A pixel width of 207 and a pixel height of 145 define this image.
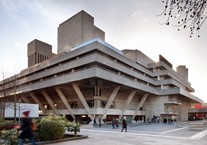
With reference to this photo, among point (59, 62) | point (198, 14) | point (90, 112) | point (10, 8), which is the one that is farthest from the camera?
point (59, 62)

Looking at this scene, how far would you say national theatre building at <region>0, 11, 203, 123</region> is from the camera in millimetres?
46844

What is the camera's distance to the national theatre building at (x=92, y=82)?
46844 mm

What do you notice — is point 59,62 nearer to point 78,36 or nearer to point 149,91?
point 78,36

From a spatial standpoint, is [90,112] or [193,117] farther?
[193,117]

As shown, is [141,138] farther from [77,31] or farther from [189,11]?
[77,31]

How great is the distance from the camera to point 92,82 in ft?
158

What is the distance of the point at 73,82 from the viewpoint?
4706 cm

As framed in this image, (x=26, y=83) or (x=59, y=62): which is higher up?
(x=59, y=62)

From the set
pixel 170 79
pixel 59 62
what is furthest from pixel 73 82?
pixel 170 79

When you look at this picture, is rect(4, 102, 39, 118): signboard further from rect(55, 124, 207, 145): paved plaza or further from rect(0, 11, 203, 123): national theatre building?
rect(55, 124, 207, 145): paved plaza

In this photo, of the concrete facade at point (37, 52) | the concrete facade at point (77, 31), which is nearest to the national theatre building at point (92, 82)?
the concrete facade at point (77, 31)

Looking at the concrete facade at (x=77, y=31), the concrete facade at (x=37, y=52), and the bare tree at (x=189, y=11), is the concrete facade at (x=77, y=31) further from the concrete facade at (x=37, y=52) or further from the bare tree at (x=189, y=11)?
the bare tree at (x=189, y=11)

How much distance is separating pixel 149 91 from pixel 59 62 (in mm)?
25442

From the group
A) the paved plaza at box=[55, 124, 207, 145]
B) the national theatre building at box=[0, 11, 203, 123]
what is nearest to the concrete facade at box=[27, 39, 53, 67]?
the national theatre building at box=[0, 11, 203, 123]
